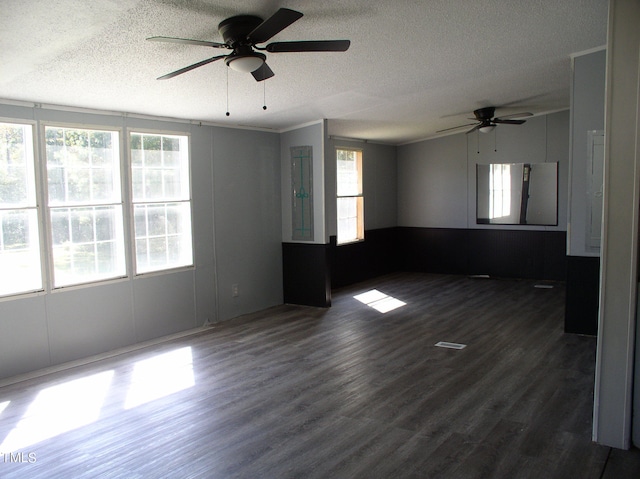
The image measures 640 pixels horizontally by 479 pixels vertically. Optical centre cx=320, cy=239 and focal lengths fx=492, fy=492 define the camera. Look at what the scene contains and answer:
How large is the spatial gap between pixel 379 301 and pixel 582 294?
2.86 meters

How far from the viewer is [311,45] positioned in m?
2.94

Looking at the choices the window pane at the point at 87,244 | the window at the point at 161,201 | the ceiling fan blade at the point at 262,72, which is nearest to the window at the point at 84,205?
the window pane at the point at 87,244

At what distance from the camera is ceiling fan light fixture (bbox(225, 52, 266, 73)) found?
3.08 metres

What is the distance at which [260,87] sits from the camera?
4.69 metres

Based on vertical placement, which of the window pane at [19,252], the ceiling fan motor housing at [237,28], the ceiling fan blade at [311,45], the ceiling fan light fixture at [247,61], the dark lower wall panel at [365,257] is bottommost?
the dark lower wall panel at [365,257]

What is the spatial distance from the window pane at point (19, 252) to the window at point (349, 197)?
492 cm

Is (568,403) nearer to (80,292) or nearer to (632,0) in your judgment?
(632,0)

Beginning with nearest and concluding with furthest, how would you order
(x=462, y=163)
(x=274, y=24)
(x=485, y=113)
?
(x=274, y=24), (x=485, y=113), (x=462, y=163)

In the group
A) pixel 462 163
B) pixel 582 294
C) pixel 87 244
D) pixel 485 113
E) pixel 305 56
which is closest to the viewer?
pixel 305 56

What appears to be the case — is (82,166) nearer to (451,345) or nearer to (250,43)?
(250,43)

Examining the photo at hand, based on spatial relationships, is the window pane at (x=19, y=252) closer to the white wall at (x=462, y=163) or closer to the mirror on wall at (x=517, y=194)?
the white wall at (x=462, y=163)

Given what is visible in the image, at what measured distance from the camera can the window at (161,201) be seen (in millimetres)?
5406

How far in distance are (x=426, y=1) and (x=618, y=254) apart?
1912 mm

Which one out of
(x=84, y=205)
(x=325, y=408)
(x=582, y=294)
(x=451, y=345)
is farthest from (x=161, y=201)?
(x=582, y=294)
